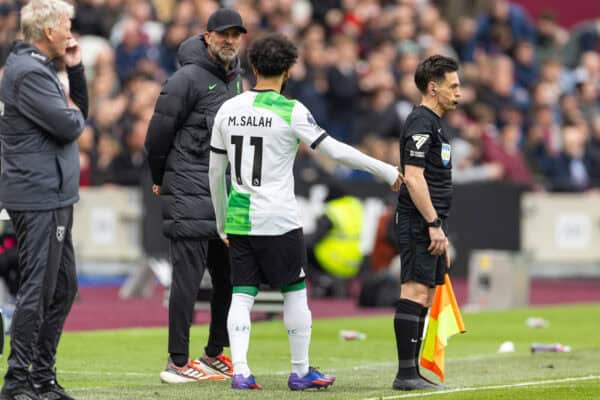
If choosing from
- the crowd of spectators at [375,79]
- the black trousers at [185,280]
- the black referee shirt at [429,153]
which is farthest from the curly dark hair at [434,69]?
the crowd of spectators at [375,79]

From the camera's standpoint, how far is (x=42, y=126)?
8.77 metres

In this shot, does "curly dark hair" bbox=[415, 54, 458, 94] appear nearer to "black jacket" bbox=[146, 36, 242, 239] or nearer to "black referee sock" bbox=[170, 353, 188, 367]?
"black jacket" bbox=[146, 36, 242, 239]

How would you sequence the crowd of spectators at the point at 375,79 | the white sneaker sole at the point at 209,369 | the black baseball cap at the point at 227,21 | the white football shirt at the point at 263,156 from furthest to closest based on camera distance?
1. the crowd of spectators at the point at 375,79
2. the white sneaker sole at the point at 209,369
3. the black baseball cap at the point at 227,21
4. the white football shirt at the point at 263,156

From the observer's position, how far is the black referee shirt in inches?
396

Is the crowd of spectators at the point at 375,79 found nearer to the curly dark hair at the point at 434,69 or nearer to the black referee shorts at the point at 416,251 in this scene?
the curly dark hair at the point at 434,69

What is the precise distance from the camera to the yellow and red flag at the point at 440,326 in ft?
34.4

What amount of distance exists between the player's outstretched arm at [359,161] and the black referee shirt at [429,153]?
1.32ft

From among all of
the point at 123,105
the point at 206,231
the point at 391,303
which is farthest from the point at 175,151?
the point at 123,105

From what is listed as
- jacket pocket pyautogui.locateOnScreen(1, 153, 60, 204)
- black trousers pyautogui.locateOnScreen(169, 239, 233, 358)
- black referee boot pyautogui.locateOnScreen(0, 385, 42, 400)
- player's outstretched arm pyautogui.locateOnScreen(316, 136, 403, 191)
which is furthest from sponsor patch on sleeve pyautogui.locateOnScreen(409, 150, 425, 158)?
black referee boot pyautogui.locateOnScreen(0, 385, 42, 400)

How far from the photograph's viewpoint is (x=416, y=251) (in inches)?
399

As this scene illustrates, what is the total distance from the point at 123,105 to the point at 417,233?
13.9 metres

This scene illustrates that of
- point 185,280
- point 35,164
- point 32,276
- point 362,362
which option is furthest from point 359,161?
point 362,362

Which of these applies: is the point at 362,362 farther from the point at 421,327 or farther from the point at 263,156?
the point at 263,156

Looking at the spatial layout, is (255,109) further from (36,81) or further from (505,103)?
(505,103)
